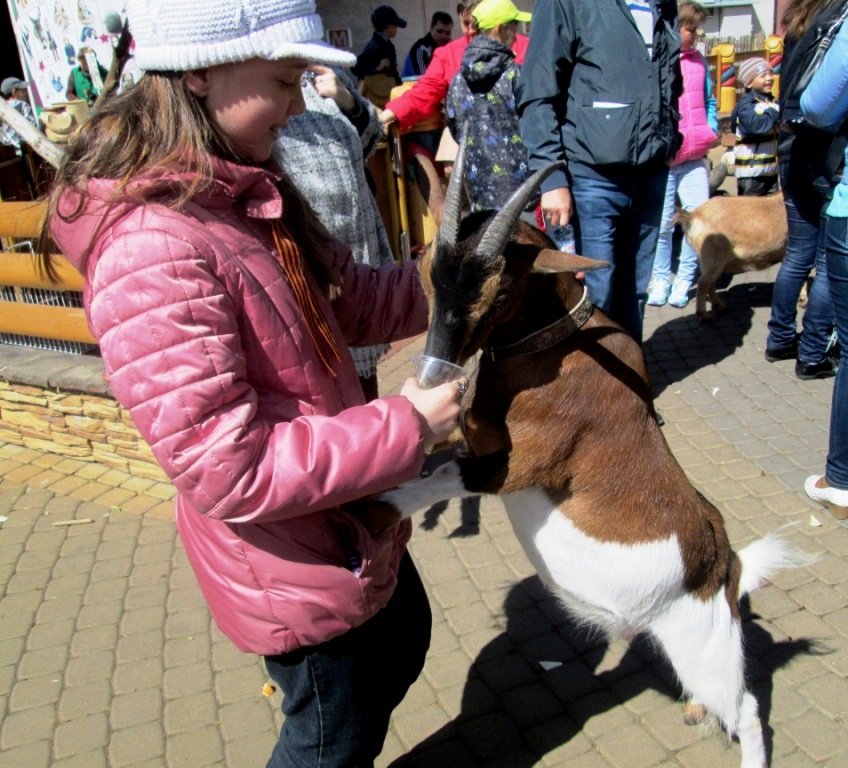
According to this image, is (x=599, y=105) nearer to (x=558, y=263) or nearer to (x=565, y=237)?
(x=565, y=237)

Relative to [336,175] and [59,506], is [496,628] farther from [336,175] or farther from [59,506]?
[59,506]

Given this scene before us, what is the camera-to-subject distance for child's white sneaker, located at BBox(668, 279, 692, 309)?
7461 millimetres

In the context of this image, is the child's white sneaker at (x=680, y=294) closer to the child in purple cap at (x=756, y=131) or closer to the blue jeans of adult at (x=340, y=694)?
the child in purple cap at (x=756, y=131)

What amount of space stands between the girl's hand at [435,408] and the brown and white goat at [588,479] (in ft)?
1.07

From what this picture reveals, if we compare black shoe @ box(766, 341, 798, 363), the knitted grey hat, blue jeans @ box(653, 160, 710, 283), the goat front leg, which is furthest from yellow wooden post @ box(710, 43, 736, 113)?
the goat front leg

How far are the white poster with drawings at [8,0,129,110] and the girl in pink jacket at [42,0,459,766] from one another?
8361 millimetres

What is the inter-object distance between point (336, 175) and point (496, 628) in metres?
2.03

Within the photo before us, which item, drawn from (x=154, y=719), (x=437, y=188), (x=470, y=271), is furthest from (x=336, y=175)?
(x=154, y=719)

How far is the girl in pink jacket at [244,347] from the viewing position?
1.46 metres

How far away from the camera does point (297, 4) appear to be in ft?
4.99

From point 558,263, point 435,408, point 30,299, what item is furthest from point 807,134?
point 30,299

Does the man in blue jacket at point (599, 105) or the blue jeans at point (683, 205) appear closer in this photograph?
the man in blue jacket at point (599, 105)

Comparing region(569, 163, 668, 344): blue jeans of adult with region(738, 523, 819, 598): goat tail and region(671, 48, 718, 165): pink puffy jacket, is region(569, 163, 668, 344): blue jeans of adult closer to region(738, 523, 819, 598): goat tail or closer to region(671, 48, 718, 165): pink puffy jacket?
region(738, 523, 819, 598): goat tail

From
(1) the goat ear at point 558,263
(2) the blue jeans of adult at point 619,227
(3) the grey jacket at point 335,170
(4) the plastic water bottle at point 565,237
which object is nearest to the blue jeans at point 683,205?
(2) the blue jeans of adult at point 619,227
